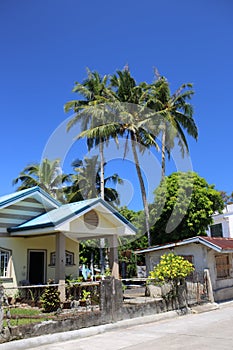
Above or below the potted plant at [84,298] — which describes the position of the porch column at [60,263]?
above

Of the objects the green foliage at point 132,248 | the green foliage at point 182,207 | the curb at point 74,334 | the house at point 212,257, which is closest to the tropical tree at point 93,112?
the green foliage at point 132,248

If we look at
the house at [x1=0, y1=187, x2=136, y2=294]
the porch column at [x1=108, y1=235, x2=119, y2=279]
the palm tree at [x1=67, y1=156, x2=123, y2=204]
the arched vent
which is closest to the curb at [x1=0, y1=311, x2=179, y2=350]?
the house at [x1=0, y1=187, x2=136, y2=294]

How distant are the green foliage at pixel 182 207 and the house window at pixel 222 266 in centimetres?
491

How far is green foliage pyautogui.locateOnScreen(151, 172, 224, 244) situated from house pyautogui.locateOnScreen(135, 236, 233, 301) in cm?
496

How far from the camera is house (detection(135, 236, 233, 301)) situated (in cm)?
1660

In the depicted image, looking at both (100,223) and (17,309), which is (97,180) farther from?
(17,309)

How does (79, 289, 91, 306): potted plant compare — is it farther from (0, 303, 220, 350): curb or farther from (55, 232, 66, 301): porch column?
(0, 303, 220, 350): curb

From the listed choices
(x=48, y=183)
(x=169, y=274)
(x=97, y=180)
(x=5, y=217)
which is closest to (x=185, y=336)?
(x=169, y=274)

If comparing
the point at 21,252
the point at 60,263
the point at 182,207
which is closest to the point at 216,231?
the point at 182,207

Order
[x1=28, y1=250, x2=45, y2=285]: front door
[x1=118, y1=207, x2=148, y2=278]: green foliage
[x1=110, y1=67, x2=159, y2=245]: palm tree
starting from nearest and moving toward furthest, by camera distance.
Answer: [x1=28, y1=250, x2=45, y2=285]: front door, [x1=110, y1=67, x2=159, y2=245]: palm tree, [x1=118, y1=207, x2=148, y2=278]: green foliage

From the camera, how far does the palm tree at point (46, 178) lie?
33.8m

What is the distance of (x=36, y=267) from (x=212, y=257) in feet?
28.0

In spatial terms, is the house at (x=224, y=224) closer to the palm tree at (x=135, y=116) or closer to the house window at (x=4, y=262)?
the palm tree at (x=135, y=116)

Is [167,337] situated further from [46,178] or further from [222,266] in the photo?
[46,178]
